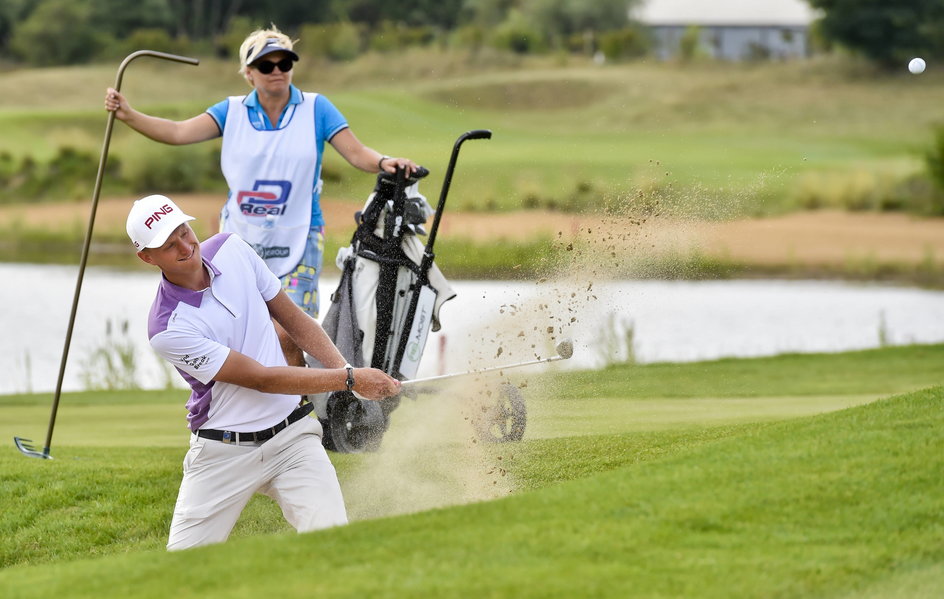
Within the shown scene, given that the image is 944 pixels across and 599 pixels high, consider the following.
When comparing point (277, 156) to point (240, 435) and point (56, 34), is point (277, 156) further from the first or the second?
point (56, 34)

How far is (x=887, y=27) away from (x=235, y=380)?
46.9 m

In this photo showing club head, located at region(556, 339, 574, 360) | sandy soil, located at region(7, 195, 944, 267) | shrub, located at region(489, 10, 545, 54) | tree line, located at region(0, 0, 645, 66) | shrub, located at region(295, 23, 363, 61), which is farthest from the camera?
tree line, located at region(0, 0, 645, 66)

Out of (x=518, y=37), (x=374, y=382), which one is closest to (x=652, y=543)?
(x=374, y=382)

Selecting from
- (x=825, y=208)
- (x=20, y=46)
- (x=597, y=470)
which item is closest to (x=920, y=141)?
(x=825, y=208)

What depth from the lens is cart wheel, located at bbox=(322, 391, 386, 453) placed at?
6840mm

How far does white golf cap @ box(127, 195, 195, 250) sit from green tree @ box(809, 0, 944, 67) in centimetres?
4425

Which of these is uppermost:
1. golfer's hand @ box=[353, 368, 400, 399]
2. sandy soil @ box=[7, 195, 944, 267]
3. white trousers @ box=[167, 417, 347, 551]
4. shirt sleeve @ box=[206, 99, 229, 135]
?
shirt sleeve @ box=[206, 99, 229, 135]

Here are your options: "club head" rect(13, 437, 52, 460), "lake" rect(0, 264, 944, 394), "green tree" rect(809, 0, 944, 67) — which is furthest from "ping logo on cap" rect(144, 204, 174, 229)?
"green tree" rect(809, 0, 944, 67)

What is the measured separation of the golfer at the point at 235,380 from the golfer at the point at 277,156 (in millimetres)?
1606

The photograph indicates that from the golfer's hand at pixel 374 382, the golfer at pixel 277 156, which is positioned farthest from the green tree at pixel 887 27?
the golfer's hand at pixel 374 382

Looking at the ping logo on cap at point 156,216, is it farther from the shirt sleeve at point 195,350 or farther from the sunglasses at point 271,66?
the sunglasses at point 271,66

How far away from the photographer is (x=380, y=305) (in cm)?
691

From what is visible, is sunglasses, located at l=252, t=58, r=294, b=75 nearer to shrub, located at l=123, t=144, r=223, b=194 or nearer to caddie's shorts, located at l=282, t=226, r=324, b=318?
caddie's shorts, located at l=282, t=226, r=324, b=318

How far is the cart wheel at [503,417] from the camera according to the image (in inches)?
281
